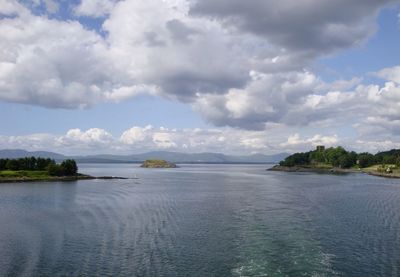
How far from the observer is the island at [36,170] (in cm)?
15810

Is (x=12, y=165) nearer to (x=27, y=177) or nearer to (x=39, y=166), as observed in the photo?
(x=39, y=166)

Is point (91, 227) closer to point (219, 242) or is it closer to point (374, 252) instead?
point (219, 242)

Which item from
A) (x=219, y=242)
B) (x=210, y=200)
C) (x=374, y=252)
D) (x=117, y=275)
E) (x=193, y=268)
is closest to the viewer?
(x=117, y=275)

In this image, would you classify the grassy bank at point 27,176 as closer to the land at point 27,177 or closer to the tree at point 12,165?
the land at point 27,177

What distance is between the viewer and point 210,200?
92625mm

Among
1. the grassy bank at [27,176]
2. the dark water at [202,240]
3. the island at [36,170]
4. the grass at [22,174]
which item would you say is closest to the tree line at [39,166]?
the island at [36,170]

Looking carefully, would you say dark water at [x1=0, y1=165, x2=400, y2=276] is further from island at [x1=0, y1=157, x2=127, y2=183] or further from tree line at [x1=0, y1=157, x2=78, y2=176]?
tree line at [x1=0, y1=157, x2=78, y2=176]

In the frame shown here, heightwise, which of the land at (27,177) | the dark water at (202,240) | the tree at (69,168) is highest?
the tree at (69,168)

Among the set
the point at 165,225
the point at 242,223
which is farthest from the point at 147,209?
the point at 242,223

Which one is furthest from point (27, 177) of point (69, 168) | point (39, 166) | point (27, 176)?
point (69, 168)

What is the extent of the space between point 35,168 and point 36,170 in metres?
2.11

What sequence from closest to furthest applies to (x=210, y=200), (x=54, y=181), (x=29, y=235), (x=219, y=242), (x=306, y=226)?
1. (x=219, y=242)
2. (x=29, y=235)
3. (x=306, y=226)
4. (x=210, y=200)
5. (x=54, y=181)

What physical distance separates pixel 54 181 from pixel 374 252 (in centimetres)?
13964

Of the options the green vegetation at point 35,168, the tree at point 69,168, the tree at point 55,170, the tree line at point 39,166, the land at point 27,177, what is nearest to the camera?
the land at point 27,177
